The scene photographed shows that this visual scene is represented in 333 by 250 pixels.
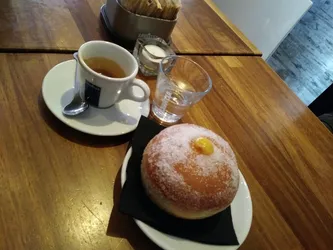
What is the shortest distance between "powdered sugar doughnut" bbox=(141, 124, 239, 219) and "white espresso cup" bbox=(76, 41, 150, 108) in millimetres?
140

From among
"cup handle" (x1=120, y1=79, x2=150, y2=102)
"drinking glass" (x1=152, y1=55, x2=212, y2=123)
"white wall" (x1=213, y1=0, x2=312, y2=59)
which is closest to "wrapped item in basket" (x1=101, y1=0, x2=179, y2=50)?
"drinking glass" (x1=152, y1=55, x2=212, y2=123)

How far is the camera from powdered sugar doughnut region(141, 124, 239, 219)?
1.37 ft

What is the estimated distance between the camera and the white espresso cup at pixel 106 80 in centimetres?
52

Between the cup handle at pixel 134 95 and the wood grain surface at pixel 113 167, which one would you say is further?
the cup handle at pixel 134 95

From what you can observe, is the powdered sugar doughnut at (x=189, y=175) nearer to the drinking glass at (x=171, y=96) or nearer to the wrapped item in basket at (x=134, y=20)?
the drinking glass at (x=171, y=96)

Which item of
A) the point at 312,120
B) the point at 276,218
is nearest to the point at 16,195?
the point at 276,218

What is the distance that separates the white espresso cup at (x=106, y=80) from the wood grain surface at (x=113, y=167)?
75 mm

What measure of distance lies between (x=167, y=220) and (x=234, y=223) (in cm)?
12

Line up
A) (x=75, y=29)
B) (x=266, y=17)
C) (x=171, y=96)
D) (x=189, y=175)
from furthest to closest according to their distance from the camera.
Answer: (x=266, y=17) → (x=75, y=29) → (x=171, y=96) → (x=189, y=175)

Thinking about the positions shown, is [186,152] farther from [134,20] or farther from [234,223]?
[134,20]

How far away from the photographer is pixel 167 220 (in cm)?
45

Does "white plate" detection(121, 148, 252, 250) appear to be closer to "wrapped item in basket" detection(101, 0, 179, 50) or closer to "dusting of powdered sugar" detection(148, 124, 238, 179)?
"dusting of powdered sugar" detection(148, 124, 238, 179)

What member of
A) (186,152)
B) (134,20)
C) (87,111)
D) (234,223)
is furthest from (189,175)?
(134,20)

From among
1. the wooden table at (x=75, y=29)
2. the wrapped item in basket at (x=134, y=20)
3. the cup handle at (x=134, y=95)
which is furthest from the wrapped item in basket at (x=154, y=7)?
the cup handle at (x=134, y=95)
